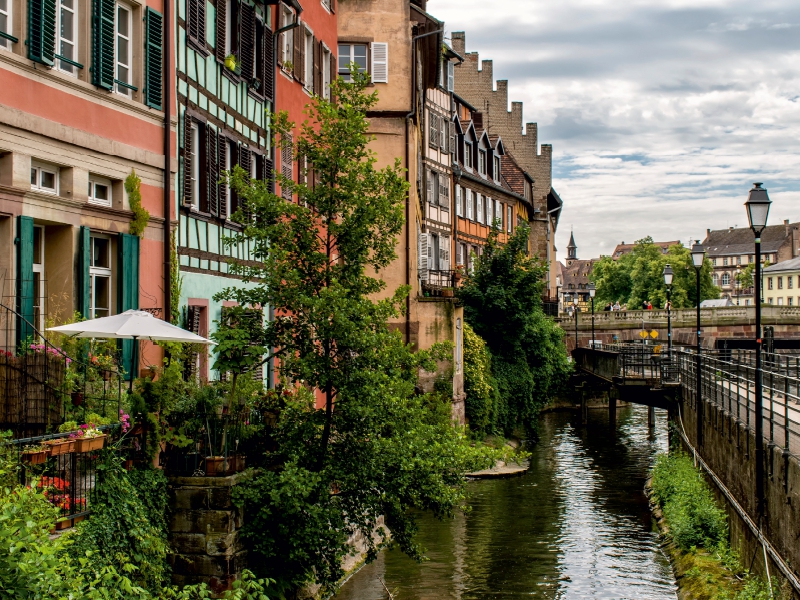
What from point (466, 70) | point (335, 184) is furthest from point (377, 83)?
point (466, 70)

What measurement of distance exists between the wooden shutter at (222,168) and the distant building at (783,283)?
12101 centimetres

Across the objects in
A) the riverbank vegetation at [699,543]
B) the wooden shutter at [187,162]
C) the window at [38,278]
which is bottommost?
the riverbank vegetation at [699,543]

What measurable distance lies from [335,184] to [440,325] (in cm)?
1809

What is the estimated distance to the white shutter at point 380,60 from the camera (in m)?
31.4

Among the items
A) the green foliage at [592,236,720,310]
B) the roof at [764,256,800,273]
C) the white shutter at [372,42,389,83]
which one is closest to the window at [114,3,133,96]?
the white shutter at [372,42,389,83]

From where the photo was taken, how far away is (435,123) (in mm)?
42031

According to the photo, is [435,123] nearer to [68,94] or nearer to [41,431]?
[68,94]

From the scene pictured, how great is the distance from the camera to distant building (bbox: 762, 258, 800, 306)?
13000 centimetres

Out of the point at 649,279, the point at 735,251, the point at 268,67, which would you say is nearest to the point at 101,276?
the point at 268,67

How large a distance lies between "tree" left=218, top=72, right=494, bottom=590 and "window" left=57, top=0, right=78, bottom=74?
2628 millimetres

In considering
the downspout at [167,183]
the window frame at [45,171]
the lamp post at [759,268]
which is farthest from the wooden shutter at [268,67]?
the lamp post at [759,268]

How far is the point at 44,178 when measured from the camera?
1325 centimetres

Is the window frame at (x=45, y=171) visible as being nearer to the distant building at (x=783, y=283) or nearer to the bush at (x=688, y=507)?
the bush at (x=688, y=507)

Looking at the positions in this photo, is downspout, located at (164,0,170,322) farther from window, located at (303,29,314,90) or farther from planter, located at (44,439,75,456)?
window, located at (303,29,314,90)
